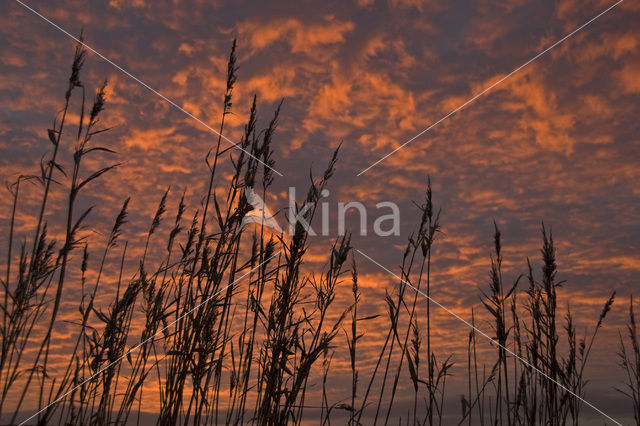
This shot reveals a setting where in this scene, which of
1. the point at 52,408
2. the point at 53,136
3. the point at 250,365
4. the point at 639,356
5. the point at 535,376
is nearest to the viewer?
the point at 52,408

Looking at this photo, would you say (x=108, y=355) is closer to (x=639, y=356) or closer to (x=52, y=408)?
(x=52, y=408)

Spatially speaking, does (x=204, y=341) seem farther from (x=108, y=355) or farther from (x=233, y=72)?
(x=233, y=72)

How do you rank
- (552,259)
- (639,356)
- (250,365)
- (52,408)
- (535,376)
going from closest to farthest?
(52,408), (250,365), (552,259), (535,376), (639,356)

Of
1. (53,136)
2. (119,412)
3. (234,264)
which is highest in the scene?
(53,136)

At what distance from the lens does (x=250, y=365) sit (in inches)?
122

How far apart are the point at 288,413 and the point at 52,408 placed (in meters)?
1.08

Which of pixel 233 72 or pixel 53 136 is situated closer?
pixel 53 136

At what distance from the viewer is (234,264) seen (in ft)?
9.32

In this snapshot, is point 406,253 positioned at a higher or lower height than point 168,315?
higher

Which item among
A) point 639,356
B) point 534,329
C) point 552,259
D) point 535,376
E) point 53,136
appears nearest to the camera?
point 53,136

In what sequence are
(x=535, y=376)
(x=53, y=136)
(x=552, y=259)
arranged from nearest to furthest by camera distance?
(x=53, y=136) < (x=552, y=259) < (x=535, y=376)

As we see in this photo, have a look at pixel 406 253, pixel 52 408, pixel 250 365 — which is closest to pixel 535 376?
pixel 406 253

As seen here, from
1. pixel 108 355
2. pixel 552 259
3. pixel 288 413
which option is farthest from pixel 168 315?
pixel 552 259

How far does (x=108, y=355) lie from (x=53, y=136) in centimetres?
130
